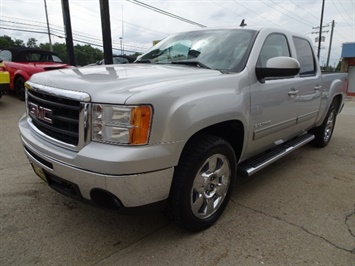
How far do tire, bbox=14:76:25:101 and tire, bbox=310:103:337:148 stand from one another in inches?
300

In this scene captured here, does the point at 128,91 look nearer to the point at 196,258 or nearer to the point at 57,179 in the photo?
the point at 57,179

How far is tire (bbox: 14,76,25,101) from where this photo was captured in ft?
28.7

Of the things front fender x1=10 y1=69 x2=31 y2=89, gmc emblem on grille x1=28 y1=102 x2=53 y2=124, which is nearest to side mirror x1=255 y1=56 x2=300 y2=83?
gmc emblem on grille x1=28 y1=102 x2=53 y2=124

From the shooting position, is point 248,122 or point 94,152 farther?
point 248,122

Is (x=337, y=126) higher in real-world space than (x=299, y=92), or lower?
lower

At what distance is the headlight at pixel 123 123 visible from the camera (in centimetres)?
202

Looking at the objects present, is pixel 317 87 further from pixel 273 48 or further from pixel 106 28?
pixel 106 28

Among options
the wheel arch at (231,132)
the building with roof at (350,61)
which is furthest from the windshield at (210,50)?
the building with roof at (350,61)

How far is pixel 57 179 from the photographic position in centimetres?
235

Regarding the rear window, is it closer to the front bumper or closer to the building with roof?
the front bumper

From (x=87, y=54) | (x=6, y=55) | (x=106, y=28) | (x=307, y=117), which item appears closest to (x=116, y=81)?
(x=307, y=117)

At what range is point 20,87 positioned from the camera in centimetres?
891

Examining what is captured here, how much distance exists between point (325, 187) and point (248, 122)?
162 centimetres

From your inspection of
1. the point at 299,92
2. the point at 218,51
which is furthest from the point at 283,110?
the point at 218,51
